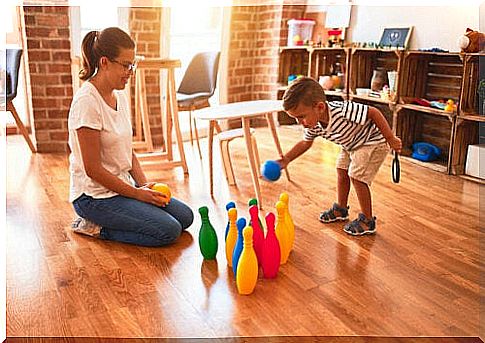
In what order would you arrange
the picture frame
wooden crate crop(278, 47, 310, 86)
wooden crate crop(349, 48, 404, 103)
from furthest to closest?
1. wooden crate crop(278, 47, 310, 86)
2. wooden crate crop(349, 48, 404, 103)
3. the picture frame

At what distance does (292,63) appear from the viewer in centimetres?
507

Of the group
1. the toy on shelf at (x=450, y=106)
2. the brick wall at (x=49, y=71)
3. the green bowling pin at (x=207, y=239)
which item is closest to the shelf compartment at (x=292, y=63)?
the toy on shelf at (x=450, y=106)

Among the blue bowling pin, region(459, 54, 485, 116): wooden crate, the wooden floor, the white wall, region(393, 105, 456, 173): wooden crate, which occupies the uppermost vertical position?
the white wall

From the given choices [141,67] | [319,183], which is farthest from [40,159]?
[319,183]

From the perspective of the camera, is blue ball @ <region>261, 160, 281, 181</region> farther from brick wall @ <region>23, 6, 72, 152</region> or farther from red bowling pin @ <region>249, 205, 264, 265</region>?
brick wall @ <region>23, 6, 72, 152</region>

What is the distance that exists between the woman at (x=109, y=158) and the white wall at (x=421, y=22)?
89.7 inches

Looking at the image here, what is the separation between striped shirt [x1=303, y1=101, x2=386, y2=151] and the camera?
2.24 metres

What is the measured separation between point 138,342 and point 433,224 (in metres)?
1.57

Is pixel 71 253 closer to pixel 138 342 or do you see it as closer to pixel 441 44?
pixel 138 342

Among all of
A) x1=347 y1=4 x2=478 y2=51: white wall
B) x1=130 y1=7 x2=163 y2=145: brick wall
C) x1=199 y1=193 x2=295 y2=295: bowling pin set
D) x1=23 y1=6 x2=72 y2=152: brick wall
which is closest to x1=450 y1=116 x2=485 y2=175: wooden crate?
x1=347 y1=4 x2=478 y2=51: white wall

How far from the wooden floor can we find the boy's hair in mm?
603

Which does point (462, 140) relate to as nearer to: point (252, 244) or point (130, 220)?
point (252, 244)

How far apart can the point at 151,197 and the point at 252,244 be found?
583mm

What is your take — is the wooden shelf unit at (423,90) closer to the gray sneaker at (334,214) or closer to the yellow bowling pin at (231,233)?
the gray sneaker at (334,214)
